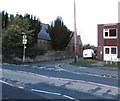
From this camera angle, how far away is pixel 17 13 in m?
27.3

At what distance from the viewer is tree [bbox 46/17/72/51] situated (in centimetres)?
3228

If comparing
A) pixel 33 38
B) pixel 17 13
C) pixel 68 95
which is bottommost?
pixel 68 95

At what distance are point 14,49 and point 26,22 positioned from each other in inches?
178

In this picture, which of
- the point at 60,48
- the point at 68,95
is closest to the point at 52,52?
the point at 60,48

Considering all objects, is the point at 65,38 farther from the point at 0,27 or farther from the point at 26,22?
the point at 0,27

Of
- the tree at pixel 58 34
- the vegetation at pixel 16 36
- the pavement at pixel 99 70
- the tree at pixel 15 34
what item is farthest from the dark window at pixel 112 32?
the tree at pixel 15 34

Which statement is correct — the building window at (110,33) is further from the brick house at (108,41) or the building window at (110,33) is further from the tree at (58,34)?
the tree at (58,34)

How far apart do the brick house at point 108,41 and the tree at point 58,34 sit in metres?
9.14

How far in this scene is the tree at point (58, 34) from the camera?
32.3m

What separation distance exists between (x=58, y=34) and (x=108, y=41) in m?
10.8

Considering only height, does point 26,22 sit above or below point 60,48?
above

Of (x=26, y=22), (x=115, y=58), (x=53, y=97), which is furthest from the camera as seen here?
(x=26, y=22)

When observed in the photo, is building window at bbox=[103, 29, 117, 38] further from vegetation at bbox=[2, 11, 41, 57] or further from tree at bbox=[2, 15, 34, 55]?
tree at bbox=[2, 15, 34, 55]

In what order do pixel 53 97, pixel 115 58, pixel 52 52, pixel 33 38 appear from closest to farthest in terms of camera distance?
pixel 53 97 → pixel 115 58 → pixel 33 38 → pixel 52 52
